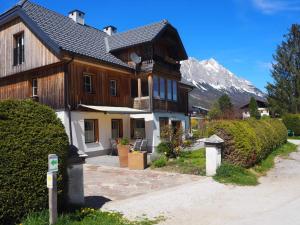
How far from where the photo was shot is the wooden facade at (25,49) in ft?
62.0

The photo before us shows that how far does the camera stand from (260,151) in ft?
45.3

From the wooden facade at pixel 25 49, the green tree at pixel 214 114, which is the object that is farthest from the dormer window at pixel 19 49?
the green tree at pixel 214 114

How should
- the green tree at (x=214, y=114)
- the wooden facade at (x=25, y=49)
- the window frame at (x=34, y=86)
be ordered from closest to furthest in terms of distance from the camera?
the wooden facade at (x=25, y=49) → the window frame at (x=34, y=86) → the green tree at (x=214, y=114)

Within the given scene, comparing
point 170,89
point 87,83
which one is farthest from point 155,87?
point 87,83

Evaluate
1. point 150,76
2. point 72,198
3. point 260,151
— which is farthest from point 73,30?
point 72,198

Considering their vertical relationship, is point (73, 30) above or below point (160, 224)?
above

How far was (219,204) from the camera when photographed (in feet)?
25.6

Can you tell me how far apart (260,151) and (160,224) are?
8.78 meters

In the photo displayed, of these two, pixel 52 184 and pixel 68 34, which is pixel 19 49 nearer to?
pixel 68 34

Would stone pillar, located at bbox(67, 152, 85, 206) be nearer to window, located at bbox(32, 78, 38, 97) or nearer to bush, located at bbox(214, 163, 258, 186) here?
bush, located at bbox(214, 163, 258, 186)

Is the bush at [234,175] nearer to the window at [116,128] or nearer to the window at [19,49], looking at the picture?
the window at [116,128]

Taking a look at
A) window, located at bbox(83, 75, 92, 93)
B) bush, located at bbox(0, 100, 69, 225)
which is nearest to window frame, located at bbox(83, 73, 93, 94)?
window, located at bbox(83, 75, 92, 93)

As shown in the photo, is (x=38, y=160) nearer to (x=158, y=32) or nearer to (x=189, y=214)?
(x=189, y=214)

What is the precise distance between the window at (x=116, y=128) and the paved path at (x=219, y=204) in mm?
11570
